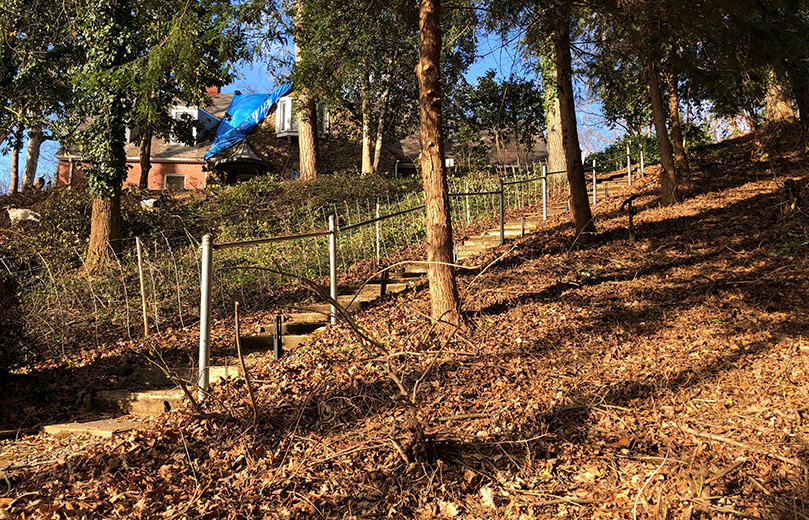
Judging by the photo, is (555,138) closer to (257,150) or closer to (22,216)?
(22,216)

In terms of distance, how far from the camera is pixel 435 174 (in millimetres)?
5773

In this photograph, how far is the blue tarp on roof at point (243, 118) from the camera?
24.5 m

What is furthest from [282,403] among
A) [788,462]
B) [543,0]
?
[543,0]

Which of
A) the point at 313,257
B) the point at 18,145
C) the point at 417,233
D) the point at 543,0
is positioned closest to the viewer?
the point at 543,0

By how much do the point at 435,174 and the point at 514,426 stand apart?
270 centimetres

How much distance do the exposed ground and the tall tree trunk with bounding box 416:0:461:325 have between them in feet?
1.19

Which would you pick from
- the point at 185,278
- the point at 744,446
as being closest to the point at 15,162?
the point at 185,278

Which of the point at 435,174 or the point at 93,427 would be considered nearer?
the point at 93,427

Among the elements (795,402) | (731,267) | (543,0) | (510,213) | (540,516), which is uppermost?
(543,0)

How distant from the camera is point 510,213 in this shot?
1261 centimetres

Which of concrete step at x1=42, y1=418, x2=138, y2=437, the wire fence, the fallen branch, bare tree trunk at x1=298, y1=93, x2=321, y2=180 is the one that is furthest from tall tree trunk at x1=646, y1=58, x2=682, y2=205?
bare tree trunk at x1=298, y1=93, x2=321, y2=180

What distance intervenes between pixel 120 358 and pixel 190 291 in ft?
6.88

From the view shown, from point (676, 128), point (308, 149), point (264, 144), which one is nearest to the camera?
point (676, 128)

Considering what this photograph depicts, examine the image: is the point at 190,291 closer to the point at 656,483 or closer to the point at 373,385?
the point at 373,385
